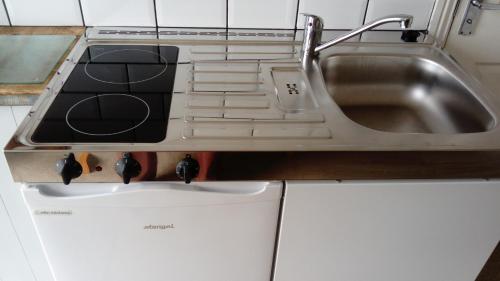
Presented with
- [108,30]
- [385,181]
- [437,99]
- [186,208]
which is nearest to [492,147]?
[385,181]

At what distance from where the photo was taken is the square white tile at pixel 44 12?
3.68 ft

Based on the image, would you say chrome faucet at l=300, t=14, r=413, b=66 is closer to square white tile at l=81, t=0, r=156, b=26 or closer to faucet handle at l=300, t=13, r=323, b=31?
faucet handle at l=300, t=13, r=323, b=31

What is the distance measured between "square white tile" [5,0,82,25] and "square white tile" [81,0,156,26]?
0.11 feet

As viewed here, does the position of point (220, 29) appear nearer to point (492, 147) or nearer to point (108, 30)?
point (108, 30)

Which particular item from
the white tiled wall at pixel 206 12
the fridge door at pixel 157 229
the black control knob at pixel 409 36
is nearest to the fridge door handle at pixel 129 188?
the fridge door at pixel 157 229

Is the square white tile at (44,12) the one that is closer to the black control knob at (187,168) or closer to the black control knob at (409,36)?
the black control knob at (187,168)

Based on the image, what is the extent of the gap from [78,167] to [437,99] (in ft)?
3.13

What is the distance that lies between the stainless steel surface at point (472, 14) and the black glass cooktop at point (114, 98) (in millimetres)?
888

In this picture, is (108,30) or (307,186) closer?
(307,186)

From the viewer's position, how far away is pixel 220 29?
1203 millimetres

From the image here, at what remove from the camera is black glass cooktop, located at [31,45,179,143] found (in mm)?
781

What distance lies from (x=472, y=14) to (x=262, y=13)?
64cm

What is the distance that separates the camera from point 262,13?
1.19 metres

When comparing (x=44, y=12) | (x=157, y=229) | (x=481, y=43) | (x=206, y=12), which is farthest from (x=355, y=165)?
(x=44, y=12)
